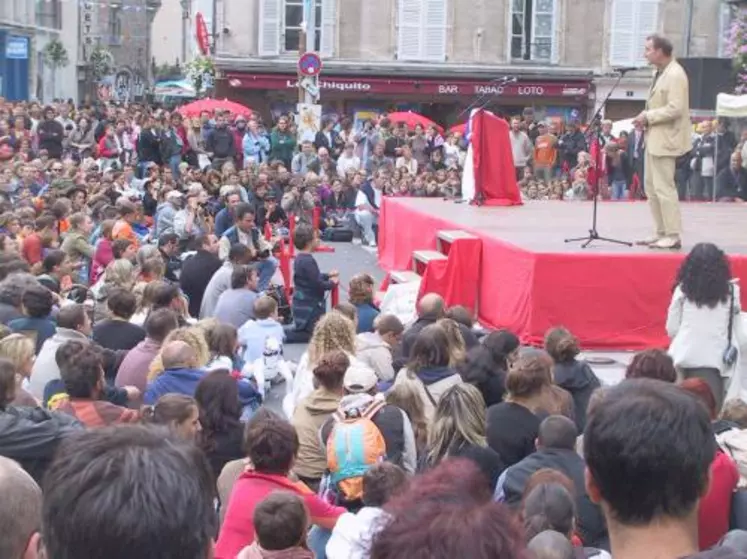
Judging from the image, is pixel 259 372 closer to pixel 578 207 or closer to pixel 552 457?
pixel 552 457

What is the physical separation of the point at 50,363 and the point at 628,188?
54.5 ft

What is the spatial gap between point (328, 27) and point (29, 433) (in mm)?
29694

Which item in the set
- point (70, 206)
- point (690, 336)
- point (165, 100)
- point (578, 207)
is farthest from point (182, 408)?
point (165, 100)

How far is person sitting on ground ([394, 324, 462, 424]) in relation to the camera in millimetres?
6887

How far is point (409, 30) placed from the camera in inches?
1346

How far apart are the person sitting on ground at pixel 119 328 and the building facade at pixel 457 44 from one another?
26356 mm

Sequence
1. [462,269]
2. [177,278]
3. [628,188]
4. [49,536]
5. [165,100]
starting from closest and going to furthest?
1. [49,536]
2. [462,269]
3. [177,278]
4. [628,188]
5. [165,100]

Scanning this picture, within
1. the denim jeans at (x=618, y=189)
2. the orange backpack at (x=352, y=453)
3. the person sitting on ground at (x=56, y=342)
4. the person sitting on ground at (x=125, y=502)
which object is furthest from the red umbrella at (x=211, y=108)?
the person sitting on ground at (x=125, y=502)

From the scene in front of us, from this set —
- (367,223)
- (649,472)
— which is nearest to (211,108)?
(367,223)

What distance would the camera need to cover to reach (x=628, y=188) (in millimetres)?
22516

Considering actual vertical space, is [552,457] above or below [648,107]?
below

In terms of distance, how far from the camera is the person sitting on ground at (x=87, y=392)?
5875mm

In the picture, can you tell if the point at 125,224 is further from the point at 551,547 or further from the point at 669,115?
the point at 551,547

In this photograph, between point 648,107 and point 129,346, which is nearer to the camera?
point 129,346
